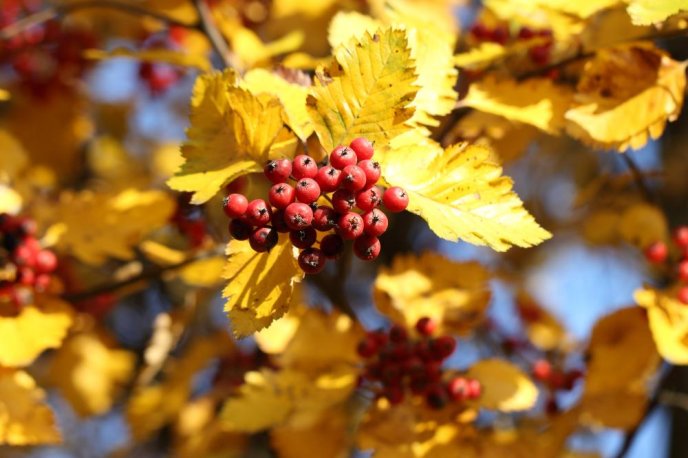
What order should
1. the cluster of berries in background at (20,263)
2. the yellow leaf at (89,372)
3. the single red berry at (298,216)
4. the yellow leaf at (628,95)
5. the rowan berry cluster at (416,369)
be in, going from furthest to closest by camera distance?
1. the yellow leaf at (89,372)
2. the cluster of berries in background at (20,263)
3. the rowan berry cluster at (416,369)
4. the yellow leaf at (628,95)
5. the single red berry at (298,216)

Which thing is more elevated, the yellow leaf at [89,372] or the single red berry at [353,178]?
the single red berry at [353,178]

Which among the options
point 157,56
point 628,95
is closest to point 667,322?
point 628,95

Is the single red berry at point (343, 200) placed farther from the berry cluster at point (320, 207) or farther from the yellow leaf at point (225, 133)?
the yellow leaf at point (225, 133)

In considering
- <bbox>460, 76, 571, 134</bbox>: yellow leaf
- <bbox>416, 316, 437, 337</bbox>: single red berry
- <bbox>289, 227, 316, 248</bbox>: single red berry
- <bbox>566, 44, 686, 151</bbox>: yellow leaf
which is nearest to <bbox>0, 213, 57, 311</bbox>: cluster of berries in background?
<bbox>416, 316, 437, 337</bbox>: single red berry

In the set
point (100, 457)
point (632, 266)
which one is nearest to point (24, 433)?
point (632, 266)

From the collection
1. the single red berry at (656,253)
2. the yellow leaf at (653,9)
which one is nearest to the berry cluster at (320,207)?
the yellow leaf at (653,9)

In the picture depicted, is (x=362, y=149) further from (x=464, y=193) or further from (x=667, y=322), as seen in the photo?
(x=667, y=322)

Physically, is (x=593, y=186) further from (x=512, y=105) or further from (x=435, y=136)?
(x=512, y=105)
